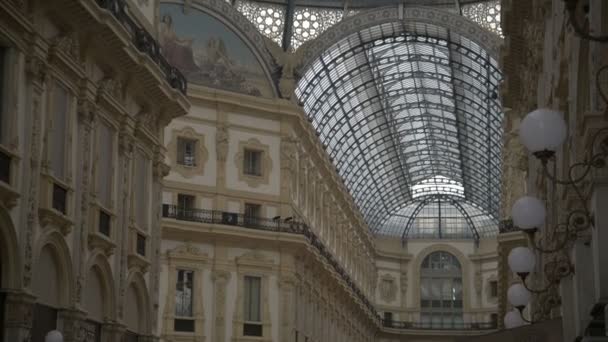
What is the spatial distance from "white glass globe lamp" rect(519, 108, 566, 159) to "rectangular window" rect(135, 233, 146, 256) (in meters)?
19.8

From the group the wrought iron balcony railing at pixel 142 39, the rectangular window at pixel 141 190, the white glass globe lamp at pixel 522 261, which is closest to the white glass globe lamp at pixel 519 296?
the white glass globe lamp at pixel 522 261

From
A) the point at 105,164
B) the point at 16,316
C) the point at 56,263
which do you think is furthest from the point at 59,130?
the point at 16,316

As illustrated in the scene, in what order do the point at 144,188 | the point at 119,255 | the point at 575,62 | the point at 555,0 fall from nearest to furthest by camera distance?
the point at 575,62, the point at 555,0, the point at 119,255, the point at 144,188

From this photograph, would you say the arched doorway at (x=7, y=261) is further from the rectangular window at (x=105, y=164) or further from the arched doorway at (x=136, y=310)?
the arched doorway at (x=136, y=310)

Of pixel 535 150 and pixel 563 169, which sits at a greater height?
pixel 563 169

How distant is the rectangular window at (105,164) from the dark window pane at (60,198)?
2425 mm

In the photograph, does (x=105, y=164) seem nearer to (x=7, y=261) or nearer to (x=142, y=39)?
(x=142, y=39)

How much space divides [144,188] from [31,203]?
28.9 ft

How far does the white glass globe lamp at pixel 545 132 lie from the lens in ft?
39.0

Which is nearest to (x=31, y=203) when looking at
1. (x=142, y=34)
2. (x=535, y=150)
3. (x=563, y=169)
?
(x=142, y=34)

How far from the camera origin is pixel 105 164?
92.7 ft

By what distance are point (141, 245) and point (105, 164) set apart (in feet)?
11.5

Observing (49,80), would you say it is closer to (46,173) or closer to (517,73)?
(46,173)

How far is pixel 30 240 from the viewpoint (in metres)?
22.6
